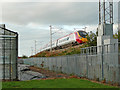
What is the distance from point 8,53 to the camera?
16688mm

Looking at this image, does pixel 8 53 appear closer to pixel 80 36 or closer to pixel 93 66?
pixel 93 66

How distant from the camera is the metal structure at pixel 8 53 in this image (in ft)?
53.7

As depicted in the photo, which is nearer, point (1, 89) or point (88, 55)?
point (1, 89)

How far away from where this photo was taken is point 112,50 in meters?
13.0

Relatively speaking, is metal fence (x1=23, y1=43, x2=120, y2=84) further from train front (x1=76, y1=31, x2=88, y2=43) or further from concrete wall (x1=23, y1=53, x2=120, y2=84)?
train front (x1=76, y1=31, x2=88, y2=43)

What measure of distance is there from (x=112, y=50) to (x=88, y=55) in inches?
154

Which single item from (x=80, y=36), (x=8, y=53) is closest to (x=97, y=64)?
(x=8, y=53)

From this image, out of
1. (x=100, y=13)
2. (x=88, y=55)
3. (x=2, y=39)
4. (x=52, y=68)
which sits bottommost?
(x=52, y=68)

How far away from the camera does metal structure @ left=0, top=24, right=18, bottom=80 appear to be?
53.7ft

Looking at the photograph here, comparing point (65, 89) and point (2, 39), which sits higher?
point (2, 39)

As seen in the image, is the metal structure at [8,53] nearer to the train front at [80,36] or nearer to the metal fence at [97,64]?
the metal fence at [97,64]

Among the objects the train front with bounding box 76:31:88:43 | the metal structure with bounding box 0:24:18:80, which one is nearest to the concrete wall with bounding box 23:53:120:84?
the metal structure with bounding box 0:24:18:80

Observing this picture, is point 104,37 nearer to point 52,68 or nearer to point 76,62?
point 76,62

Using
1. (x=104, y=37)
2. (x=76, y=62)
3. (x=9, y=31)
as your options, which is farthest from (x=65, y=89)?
(x=76, y=62)
